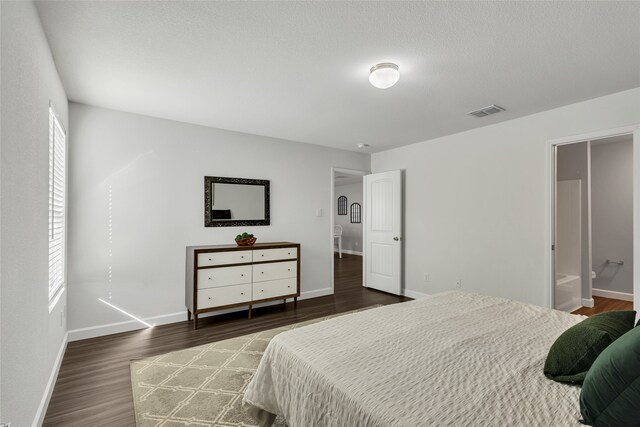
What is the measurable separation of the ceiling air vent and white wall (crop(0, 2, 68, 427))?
145 inches

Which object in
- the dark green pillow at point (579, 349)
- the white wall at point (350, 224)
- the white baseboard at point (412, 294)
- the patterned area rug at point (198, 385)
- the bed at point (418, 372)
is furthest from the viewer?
the white wall at point (350, 224)

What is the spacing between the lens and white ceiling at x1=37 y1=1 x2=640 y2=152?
1806mm

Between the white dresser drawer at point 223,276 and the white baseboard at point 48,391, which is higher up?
the white dresser drawer at point 223,276

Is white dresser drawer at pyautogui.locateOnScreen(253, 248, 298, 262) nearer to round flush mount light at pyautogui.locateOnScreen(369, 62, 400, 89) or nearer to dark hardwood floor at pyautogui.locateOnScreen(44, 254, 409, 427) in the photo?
dark hardwood floor at pyautogui.locateOnScreen(44, 254, 409, 427)

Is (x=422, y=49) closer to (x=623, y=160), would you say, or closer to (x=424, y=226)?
(x=424, y=226)

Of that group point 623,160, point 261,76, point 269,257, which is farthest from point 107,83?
point 623,160

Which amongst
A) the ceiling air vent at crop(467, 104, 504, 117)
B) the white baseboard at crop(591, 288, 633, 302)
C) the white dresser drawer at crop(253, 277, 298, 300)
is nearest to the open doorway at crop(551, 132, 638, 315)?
the white baseboard at crop(591, 288, 633, 302)

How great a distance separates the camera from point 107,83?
2.73 metres

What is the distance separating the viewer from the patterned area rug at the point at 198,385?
197cm

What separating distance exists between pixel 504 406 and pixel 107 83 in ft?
11.5

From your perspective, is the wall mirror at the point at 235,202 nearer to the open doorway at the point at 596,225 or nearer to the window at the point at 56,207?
the window at the point at 56,207

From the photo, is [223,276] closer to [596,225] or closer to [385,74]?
[385,74]

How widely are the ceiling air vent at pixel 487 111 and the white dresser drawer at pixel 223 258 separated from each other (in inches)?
122

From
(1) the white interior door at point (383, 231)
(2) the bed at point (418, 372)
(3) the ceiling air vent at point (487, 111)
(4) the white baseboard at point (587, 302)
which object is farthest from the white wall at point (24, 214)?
(4) the white baseboard at point (587, 302)
